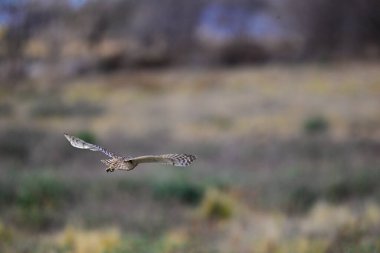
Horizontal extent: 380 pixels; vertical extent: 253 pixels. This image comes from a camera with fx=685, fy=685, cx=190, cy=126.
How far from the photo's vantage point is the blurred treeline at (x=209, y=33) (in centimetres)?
2944

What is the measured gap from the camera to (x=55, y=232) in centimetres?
1123

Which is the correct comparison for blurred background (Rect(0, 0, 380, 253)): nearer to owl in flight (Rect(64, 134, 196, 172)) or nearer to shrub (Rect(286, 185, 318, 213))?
shrub (Rect(286, 185, 318, 213))

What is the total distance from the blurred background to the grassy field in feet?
0.19

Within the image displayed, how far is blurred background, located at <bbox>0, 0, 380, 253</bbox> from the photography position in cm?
1151

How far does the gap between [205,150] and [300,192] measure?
6.18 metres

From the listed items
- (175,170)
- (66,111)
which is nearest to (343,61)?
(66,111)

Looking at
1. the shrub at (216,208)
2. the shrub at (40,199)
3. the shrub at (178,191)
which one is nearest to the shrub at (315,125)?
the shrub at (178,191)

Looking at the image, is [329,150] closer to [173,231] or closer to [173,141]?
[173,141]

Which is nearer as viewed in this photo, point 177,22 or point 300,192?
point 300,192

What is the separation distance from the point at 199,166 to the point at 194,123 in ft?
23.5

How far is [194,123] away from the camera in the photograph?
2541cm

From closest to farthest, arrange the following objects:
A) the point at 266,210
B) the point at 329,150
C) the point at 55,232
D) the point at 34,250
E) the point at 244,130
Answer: the point at 34,250 → the point at 55,232 → the point at 266,210 → the point at 329,150 → the point at 244,130

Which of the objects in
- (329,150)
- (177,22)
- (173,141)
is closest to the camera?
(329,150)

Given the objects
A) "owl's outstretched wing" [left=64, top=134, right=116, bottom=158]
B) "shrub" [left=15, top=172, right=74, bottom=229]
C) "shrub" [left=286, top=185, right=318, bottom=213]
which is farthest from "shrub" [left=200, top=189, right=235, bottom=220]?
"owl's outstretched wing" [left=64, top=134, right=116, bottom=158]
